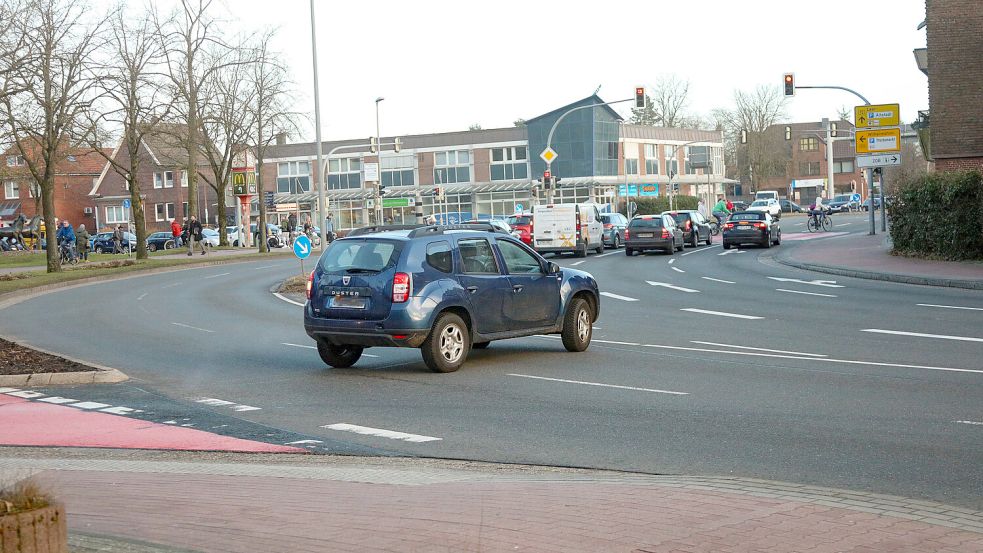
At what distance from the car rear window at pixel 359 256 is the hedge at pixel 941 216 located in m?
21.7

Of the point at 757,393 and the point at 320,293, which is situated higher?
the point at 320,293

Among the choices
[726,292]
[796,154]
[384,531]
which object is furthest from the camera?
[796,154]

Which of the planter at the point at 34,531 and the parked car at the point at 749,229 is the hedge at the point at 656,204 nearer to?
the parked car at the point at 749,229

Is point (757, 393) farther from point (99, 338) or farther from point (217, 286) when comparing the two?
point (217, 286)

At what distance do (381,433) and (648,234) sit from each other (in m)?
35.0

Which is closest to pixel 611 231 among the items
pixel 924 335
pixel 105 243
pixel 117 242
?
pixel 117 242

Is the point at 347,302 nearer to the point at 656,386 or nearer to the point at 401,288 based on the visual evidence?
the point at 401,288

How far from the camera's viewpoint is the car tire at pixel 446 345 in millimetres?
13273

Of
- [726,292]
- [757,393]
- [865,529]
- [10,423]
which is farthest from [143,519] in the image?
[726,292]

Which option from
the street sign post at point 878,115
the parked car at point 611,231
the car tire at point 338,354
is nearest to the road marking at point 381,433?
the car tire at point 338,354

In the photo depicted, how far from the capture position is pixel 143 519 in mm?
6227

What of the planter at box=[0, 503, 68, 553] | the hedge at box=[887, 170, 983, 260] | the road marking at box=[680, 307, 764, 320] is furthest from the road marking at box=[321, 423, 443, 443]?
the hedge at box=[887, 170, 983, 260]

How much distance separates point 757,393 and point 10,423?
7.15 meters

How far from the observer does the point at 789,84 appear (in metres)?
44.2
